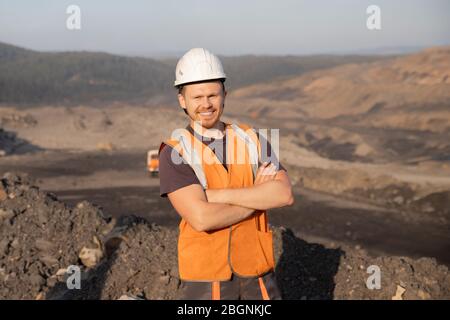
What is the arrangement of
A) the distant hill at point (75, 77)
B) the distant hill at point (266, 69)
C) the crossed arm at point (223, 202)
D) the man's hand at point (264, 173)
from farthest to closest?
the distant hill at point (266, 69), the distant hill at point (75, 77), the man's hand at point (264, 173), the crossed arm at point (223, 202)

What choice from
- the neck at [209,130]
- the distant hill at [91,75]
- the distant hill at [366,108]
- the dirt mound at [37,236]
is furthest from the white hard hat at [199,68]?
the distant hill at [91,75]

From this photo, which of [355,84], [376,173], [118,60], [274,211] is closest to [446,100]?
[355,84]

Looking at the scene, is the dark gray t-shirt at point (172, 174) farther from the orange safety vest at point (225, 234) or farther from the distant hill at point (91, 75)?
the distant hill at point (91, 75)

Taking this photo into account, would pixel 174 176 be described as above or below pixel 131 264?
above

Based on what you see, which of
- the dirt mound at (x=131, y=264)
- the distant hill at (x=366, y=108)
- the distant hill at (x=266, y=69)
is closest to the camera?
the dirt mound at (x=131, y=264)

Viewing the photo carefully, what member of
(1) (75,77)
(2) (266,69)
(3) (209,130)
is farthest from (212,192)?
(2) (266,69)

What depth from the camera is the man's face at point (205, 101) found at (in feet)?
11.2

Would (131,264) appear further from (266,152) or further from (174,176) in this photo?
(174,176)

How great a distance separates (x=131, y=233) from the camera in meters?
9.59

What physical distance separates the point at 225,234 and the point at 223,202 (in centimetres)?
21

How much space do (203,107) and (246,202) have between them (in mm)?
615

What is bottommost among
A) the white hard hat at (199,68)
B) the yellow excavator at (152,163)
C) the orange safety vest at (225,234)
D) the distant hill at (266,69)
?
the yellow excavator at (152,163)

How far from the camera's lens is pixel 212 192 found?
345 cm

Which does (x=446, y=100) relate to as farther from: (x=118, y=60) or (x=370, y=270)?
(x=118, y=60)
